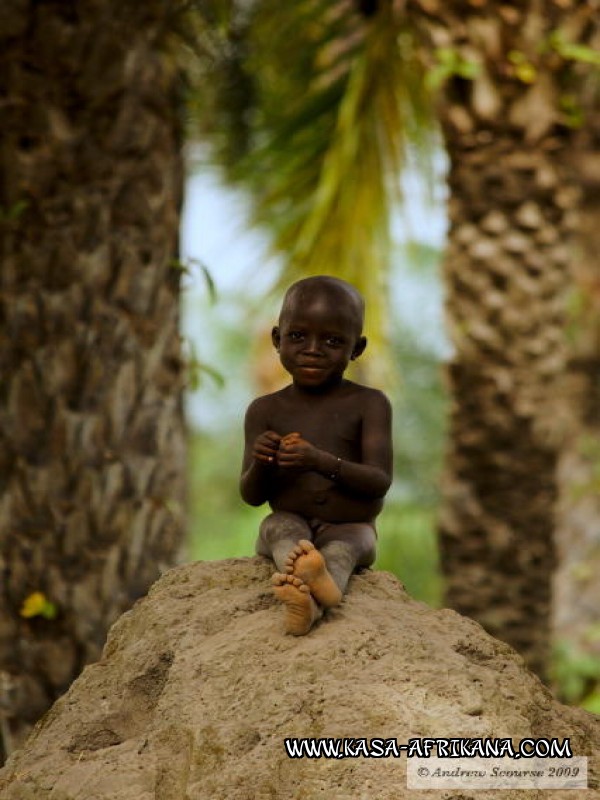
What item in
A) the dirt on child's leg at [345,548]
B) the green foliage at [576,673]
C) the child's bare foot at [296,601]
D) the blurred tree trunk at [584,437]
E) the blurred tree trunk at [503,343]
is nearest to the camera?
the child's bare foot at [296,601]

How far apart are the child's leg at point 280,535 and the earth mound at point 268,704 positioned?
0.10m

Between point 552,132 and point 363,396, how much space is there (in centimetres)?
355

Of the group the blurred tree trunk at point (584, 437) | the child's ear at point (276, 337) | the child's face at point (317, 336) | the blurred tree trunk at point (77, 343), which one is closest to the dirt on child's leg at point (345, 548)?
the child's face at point (317, 336)

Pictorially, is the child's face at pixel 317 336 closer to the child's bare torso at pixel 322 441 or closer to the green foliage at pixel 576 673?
the child's bare torso at pixel 322 441

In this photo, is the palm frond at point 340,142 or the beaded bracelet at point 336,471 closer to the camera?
the beaded bracelet at point 336,471

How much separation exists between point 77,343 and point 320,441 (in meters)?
1.36

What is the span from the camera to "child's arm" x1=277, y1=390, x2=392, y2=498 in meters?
2.41

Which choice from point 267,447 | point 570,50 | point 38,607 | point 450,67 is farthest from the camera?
point 450,67

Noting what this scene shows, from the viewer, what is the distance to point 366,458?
2.55 metres

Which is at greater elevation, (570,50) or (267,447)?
(570,50)

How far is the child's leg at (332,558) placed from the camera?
2168mm

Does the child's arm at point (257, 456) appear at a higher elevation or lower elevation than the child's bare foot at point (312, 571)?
higher

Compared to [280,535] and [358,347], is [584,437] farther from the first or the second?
[280,535]

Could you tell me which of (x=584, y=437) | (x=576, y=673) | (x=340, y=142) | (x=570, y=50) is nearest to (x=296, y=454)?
(x=570, y=50)
